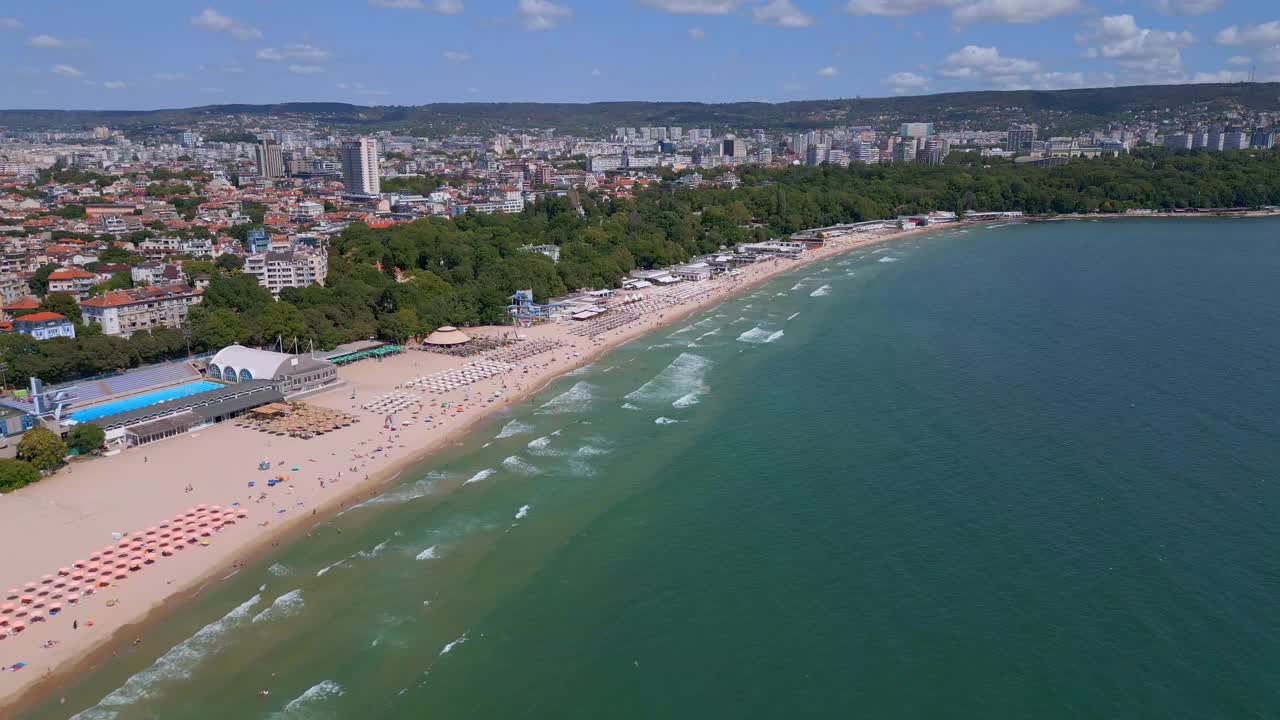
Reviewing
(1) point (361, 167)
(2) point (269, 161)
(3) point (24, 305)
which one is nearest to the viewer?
(3) point (24, 305)

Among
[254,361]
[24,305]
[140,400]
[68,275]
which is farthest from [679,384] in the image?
[68,275]

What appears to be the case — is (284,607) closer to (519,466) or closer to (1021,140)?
(519,466)

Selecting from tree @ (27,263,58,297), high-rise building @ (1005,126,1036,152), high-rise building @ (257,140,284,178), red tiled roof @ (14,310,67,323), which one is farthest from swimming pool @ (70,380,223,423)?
high-rise building @ (1005,126,1036,152)

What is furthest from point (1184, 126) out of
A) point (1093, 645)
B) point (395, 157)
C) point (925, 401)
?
point (1093, 645)

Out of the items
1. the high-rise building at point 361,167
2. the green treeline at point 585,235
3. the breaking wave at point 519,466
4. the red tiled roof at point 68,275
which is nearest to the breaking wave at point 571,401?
the breaking wave at point 519,466

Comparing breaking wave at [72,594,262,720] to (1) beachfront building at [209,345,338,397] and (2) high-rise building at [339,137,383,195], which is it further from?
(2) high-rise building at [339,137,383,195]
